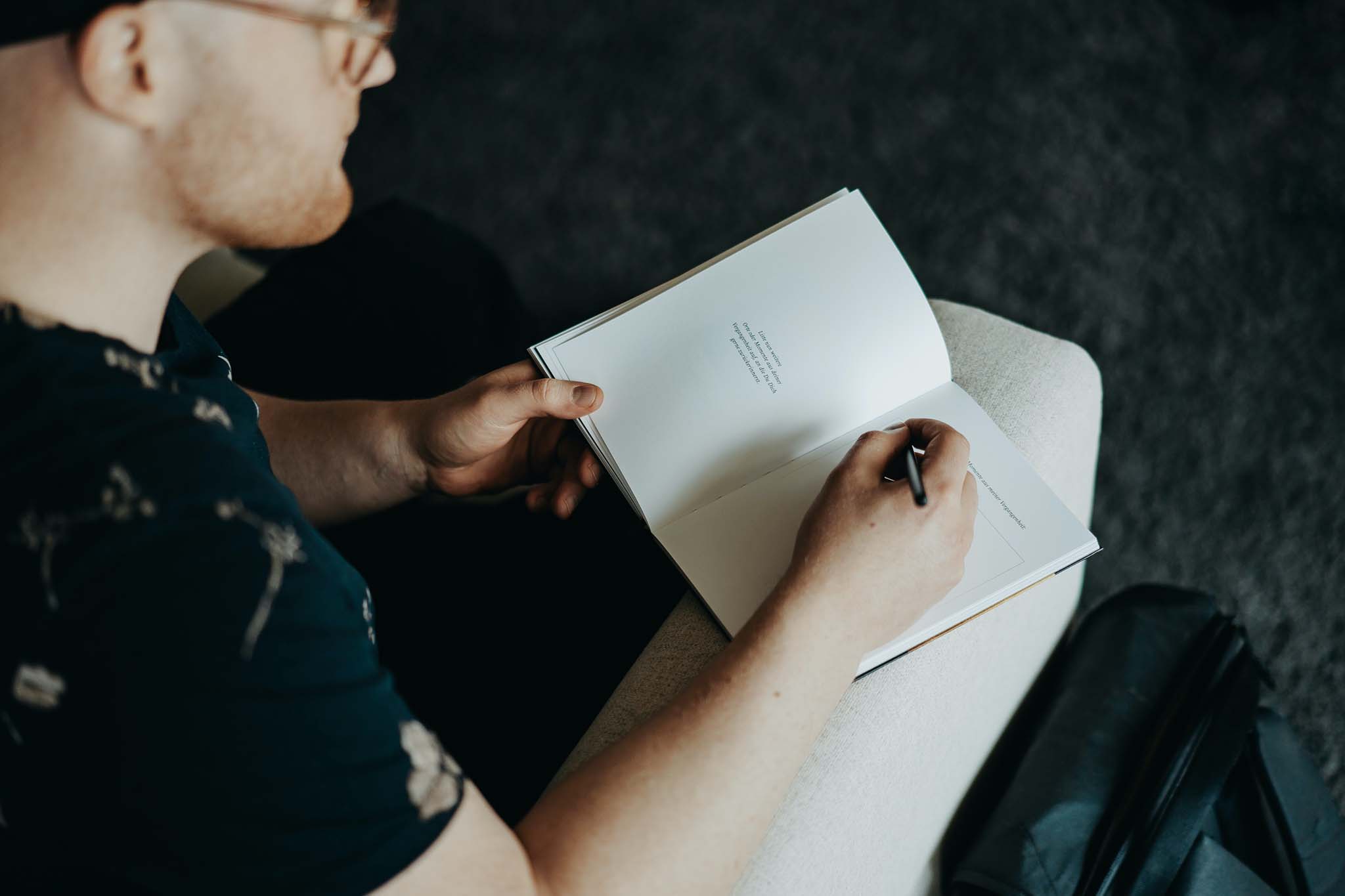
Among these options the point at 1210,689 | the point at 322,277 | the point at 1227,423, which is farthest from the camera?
the point at 1227,423

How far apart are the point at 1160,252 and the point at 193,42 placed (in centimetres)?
154

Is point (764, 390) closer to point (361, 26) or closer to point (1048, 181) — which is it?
point (361, 26)

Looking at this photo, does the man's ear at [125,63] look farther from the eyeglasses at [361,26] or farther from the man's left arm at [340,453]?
the man's left arm at [340,453]

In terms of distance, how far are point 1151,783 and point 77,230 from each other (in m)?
0.93

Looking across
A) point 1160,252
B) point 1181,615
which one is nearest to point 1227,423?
point 1160,252

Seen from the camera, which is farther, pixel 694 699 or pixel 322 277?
pixel 322 277

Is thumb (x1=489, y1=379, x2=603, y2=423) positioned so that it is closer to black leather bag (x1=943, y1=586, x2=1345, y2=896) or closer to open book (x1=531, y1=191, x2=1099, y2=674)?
open book (x1=531, y1=191, x2=1099, y2=674)

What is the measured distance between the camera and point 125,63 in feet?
1.68

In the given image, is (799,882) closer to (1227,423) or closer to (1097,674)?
(1097,674)

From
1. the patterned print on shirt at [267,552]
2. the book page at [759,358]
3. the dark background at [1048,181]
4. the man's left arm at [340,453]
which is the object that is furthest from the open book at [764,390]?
the dark background at [1048,181]

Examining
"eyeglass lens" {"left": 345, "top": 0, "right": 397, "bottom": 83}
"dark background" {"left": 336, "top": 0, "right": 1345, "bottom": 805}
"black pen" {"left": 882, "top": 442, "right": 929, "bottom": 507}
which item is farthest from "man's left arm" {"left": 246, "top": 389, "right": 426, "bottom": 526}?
"dark background" {"left": 336, "top": 0, "right": 1345, "bottom": 805}

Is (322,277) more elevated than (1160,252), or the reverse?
(322,277)

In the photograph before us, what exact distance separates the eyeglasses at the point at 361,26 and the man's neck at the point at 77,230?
0.13 m

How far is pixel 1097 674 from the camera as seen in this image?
935 mm
